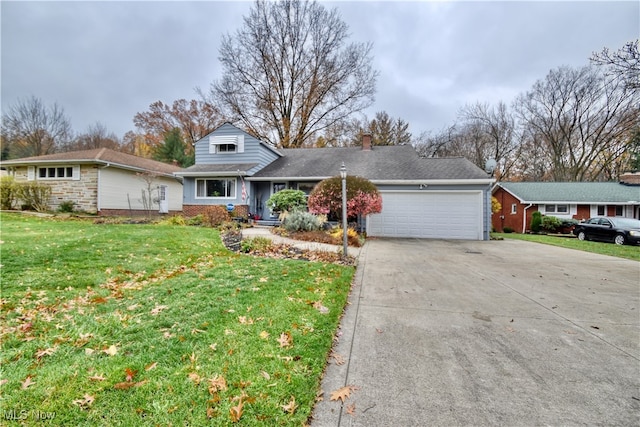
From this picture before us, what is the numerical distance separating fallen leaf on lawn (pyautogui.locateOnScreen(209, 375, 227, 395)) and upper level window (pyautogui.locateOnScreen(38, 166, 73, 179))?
1877 centimetres

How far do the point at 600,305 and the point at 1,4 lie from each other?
17653 millimetres

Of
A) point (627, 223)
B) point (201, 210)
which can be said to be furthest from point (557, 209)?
point (201, 210)

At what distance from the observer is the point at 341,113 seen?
23844 mm

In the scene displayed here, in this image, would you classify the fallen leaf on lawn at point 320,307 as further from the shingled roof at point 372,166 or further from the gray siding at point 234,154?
the gray siding at point 234,154

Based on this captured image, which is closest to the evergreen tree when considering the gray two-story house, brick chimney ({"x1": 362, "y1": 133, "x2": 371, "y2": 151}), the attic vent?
the gray two-story house

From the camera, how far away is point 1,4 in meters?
9.14

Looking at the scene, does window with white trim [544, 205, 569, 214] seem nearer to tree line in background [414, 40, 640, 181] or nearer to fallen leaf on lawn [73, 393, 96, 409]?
tree line in background [414, 40, 640, 181]

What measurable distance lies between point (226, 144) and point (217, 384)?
50.5 feet

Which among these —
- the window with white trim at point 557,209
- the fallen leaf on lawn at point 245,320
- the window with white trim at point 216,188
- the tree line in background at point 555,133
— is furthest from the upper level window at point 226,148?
the window with white trim at point 557,209

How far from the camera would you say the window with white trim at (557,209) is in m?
19.4

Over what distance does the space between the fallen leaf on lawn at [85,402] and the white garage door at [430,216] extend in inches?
460

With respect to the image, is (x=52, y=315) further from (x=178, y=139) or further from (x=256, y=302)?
(x=178, y=139)

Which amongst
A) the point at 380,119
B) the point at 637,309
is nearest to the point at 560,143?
the point at 380,119

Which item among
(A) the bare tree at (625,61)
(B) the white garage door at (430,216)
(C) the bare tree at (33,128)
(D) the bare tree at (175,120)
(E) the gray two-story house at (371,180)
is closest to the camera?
(A) the bare tree at (625,61)
